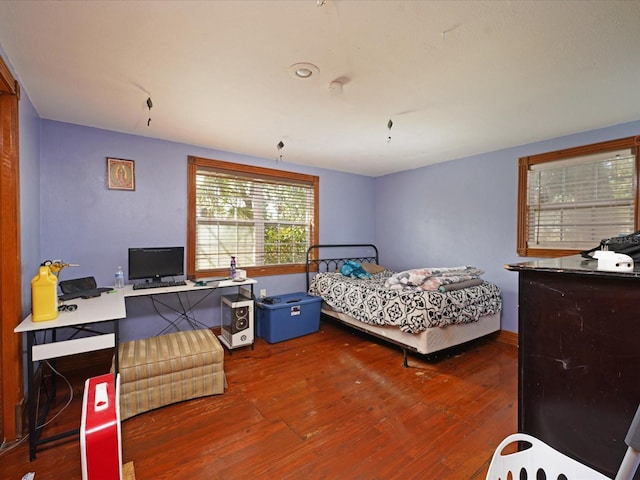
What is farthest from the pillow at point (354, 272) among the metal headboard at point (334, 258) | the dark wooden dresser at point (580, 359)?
the dark wooden dresser at point (580, 359)

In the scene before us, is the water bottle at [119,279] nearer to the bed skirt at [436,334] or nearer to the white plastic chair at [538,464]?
the bed skirt at [436,334]

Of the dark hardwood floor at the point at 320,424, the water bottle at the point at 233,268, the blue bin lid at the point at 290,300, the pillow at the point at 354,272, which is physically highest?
the water bottle at the point at 233,268

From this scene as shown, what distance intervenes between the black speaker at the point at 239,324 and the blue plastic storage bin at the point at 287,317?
0.95ft

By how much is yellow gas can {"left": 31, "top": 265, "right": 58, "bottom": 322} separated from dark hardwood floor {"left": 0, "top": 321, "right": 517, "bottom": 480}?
2.64ft

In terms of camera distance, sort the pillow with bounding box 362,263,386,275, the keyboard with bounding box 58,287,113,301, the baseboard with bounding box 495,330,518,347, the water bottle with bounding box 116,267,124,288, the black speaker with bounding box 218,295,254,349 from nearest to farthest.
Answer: the keyboard with bounding box 58,287,113,301
the water bottle with bounding box 116,267,124,288
the black speaker with bounding box 218,295,254,349
the baseboard with bounding box 495,330,518,347
the pillow with bounding box 362,263,386,275

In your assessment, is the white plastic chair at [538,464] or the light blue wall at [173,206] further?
the light blue wall at [173,206]

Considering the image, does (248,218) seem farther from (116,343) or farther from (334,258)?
(116,343)

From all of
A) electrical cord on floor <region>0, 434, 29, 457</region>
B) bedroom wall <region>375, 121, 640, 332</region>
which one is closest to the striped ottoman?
electrical cord on floor <region>0, 434, 29, 457</region>

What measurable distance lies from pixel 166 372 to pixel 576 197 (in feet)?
13.5

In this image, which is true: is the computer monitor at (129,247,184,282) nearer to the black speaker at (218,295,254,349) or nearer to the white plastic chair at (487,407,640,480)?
the black speaker at (218,295,254,349)

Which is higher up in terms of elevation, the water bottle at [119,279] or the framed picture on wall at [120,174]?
the framed picture on wall at [120,174]

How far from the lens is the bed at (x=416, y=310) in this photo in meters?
2.79

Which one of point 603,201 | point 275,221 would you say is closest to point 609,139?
point 603,201

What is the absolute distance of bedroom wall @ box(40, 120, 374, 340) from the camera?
276 cm
